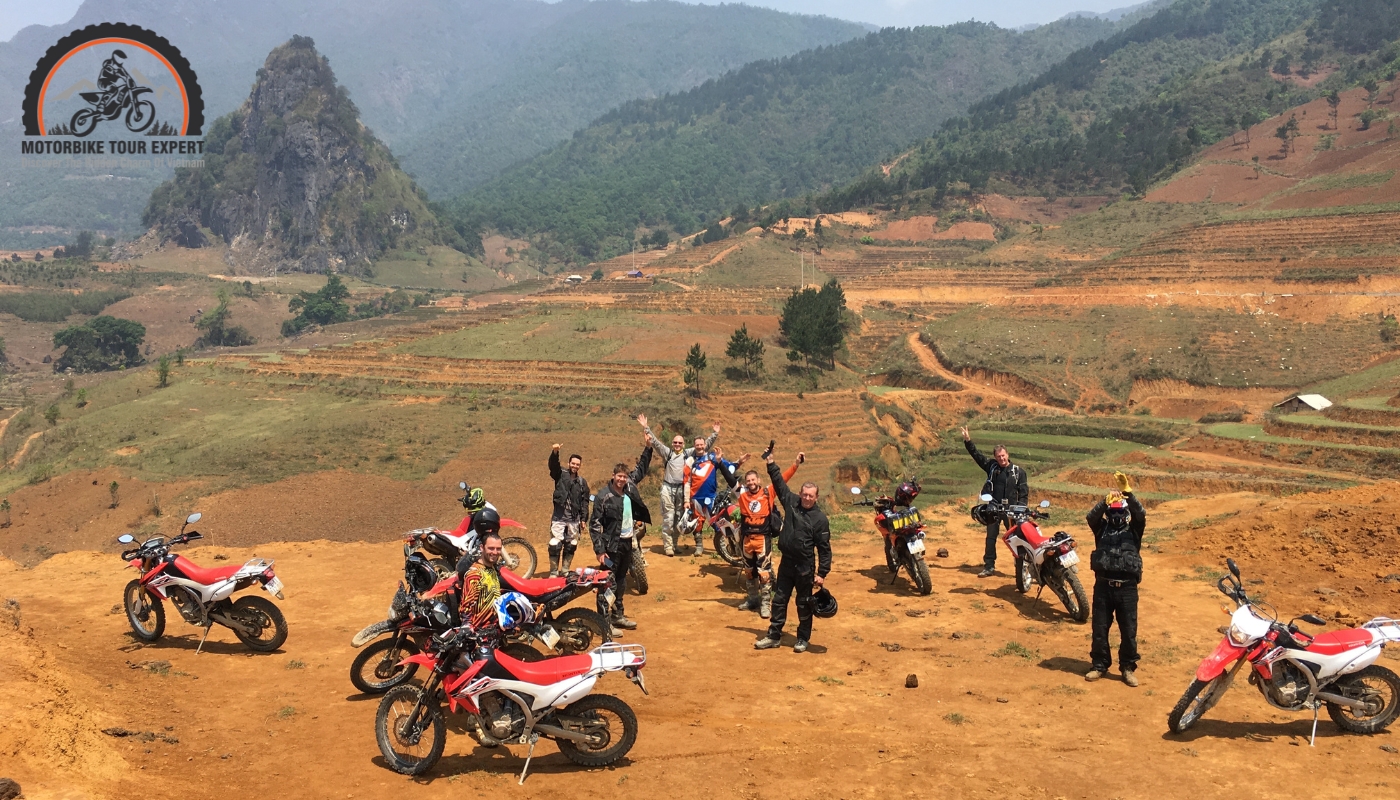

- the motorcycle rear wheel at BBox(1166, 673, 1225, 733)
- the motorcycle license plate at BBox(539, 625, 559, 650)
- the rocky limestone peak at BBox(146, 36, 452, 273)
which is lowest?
the motorcycle rear wheel at BBox(1166, 673, 1225, 733)

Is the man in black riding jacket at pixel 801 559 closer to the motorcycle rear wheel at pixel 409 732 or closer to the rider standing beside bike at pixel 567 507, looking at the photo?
the rider standing beside bike at pixel 567 507

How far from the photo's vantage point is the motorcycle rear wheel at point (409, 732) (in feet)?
27.2

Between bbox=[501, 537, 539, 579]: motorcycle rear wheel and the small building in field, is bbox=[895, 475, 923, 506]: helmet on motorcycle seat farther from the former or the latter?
the small building in field

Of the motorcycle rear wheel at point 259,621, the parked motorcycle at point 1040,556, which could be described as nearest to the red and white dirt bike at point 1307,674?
the parked motorcycle at point 1040,556

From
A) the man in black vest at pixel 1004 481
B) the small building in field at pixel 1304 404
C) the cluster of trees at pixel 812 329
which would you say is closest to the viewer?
the man in black vest at pixel 1004 481

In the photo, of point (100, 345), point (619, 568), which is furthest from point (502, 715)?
point (100, 345)

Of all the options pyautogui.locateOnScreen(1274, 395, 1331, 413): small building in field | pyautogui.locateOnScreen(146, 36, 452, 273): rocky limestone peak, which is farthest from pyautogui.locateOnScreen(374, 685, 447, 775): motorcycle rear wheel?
pyautogui.locateOnScreen(146, 36, 452, 273): rocky limestone peak

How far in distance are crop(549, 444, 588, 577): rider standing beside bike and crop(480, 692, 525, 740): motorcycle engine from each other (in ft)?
17.6

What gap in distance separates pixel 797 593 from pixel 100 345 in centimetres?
9729

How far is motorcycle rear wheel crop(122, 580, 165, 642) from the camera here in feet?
39.0

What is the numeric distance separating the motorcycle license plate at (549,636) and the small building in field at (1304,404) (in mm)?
37278

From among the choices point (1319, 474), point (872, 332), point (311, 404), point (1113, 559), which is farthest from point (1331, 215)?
point (1113, 559)

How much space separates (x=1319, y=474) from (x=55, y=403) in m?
52.8

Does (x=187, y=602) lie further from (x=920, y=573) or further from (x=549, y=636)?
(x=920, y=573)
